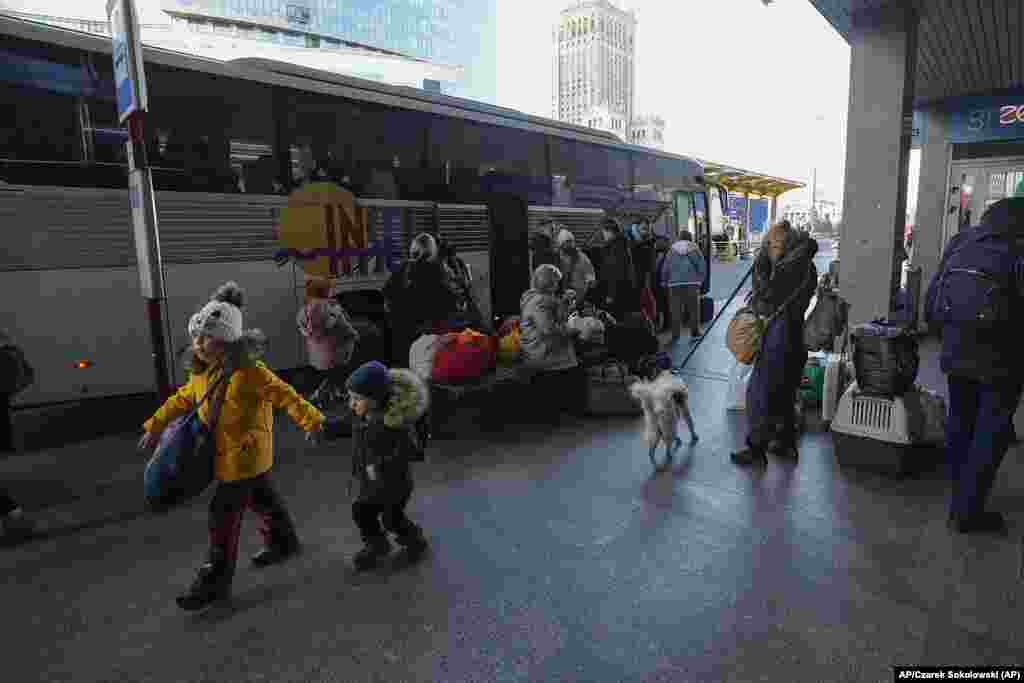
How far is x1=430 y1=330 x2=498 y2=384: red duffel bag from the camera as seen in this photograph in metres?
5.71

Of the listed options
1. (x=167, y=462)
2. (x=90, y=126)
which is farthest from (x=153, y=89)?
(x=167, y=462)

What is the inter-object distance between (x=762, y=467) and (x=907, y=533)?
4.10 feet

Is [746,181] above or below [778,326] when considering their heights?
above

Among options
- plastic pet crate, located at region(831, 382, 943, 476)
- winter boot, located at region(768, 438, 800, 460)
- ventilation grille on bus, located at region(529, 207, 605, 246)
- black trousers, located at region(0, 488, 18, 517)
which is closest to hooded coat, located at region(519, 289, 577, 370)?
winter boot, located at region(768, 438, 800, 460)

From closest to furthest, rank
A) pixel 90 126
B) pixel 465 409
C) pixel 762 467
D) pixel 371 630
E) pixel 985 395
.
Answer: pixel 371 630 < pixel 985 395 < pixel 762 467 < pixel 90 126 < pixel 465 409

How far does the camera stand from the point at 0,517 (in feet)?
13.1

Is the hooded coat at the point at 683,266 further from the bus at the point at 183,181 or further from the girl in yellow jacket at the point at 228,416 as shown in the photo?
the girl in yellow jacket at the point at 228,416

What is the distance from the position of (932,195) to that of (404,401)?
470 inches

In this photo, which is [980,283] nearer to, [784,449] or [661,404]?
[784,449]

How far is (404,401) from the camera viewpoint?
3.43m

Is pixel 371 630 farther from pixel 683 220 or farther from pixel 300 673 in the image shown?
pixel 683 220

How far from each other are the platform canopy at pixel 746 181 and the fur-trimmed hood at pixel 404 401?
25255 millimetres

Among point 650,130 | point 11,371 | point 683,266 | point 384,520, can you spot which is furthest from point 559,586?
point 650,130

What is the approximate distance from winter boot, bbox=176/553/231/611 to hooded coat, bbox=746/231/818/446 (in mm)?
3852
